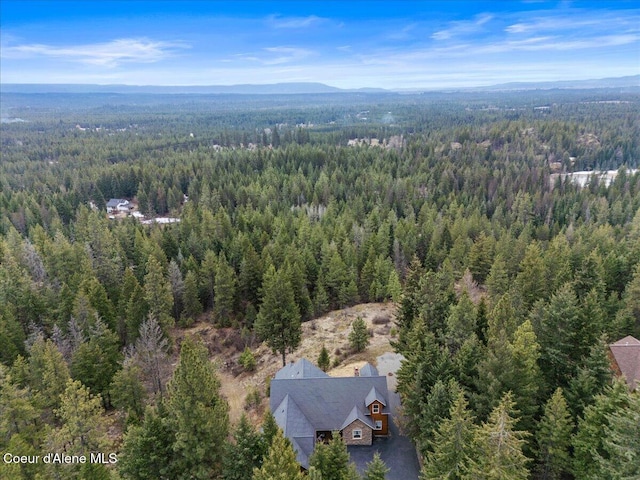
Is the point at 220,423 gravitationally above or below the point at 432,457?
below

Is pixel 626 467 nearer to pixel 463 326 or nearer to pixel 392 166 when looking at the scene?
pixel 463 326

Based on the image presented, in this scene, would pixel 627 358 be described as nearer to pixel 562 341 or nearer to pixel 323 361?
pixel 562 341

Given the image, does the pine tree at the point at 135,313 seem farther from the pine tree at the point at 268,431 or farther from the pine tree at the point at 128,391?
the pine tree at the point at 268,431

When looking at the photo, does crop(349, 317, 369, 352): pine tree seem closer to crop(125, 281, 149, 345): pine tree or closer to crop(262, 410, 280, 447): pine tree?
crop(262, 410, 280, 447): pine tree

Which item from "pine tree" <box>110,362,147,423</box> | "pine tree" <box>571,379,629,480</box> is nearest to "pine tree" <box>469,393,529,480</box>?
"pine tree" <box>571,379,629,480</box>

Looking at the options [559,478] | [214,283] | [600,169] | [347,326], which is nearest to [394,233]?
[347,326]

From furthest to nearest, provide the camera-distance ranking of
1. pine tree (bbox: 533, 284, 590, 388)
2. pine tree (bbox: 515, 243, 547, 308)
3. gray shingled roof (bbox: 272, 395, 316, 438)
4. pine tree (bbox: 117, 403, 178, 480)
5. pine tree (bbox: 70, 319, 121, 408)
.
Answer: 1. pine tree (bbox: 515, 243, 547, 308)
2. pine tree (bbox: 70, 319, 121, 408)
3. pine tree (bbox: 533, 284, 590, 388)
4. gray shingled roof (bbox: 272, 395, 316, 438)
5. pine tree (bbox: 117, 403, 178, 480)

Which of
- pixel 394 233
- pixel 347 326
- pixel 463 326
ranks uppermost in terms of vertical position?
pixel 463 326
